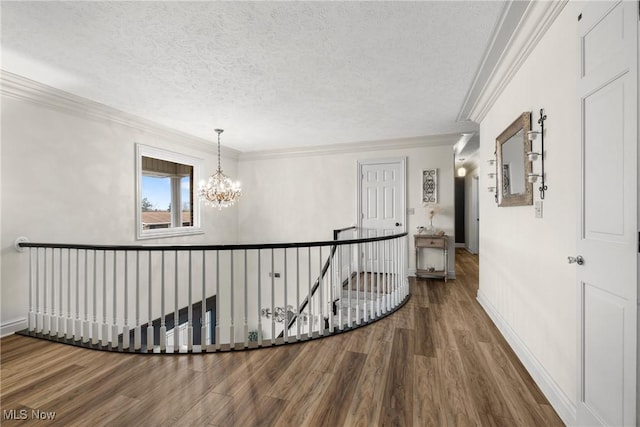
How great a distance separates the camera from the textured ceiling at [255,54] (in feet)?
6.65

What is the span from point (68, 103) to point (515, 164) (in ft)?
16.4

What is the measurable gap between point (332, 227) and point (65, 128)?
459 centimetres

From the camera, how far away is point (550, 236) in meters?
1.94

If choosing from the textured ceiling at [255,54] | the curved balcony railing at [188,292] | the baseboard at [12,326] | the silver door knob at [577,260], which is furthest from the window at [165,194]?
the silver door knob at [577,260]

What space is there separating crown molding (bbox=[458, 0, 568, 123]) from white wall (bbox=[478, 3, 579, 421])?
7 centimetres

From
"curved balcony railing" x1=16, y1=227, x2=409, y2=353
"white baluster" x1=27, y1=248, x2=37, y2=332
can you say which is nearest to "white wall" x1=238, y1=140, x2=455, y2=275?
"curved balcony railing" x1=16, y1=227, x2=409, y2=353

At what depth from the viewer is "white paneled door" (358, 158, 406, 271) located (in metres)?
5.72

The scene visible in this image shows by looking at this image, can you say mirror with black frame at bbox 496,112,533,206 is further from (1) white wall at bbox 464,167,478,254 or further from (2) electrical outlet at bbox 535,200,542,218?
(1) white wall at bbox 464,167,478,254

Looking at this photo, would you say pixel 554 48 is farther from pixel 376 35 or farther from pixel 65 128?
pixel 65 128

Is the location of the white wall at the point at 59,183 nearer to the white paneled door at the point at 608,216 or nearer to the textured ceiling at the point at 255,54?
the textured ceiling at the point at 255,54

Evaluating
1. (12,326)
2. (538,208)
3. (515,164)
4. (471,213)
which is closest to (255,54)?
(515,164)

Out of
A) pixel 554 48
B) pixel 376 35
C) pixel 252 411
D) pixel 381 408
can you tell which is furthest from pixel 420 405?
pixel 376 35

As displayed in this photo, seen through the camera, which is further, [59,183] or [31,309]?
[59,183]

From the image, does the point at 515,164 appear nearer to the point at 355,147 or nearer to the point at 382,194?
the point at 382,194
